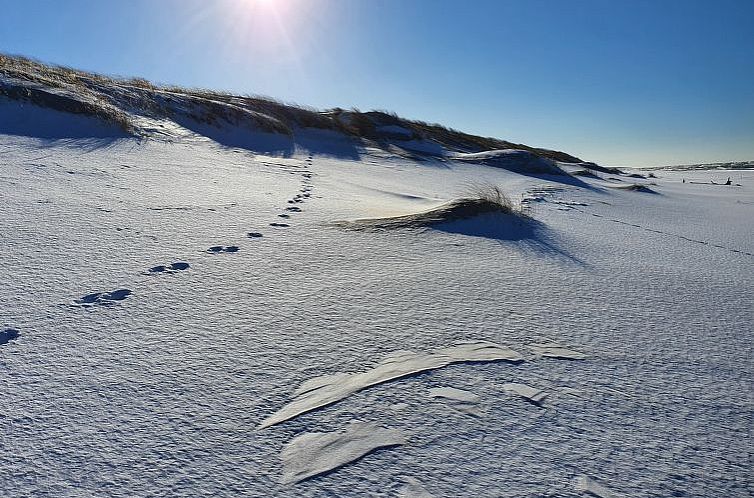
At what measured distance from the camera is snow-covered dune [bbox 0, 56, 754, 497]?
79 cm

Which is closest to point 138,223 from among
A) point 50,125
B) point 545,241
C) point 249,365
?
point 249,365

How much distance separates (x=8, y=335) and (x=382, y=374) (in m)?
1.00

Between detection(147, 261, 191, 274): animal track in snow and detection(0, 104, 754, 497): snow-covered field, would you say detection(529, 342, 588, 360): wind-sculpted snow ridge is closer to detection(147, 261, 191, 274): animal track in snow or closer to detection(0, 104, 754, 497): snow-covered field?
detection(0, 104, 754, 497): snow-covered field

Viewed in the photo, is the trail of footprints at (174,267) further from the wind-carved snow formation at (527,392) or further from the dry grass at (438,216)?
the wind-carved snow formation at (527,392)

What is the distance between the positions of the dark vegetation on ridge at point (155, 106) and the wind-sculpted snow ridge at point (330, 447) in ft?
18.8

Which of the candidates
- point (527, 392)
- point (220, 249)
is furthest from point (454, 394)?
point (220, 249)

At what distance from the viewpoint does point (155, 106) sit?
A: 739cm

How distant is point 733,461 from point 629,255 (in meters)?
1.83

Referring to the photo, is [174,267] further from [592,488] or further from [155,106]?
[155,106]

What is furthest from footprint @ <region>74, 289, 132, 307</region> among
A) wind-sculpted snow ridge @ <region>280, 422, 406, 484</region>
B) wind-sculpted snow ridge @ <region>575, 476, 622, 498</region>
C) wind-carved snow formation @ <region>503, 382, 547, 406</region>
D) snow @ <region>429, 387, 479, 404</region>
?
wind-sculpted snow ridge @ <region>575, 476, 622, 498</region>

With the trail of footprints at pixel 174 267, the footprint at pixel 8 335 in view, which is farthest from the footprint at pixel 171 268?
the footprint at pixel 8 335

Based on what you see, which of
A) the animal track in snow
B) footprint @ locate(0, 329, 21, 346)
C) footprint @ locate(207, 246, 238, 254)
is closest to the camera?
footprint @ locate(0, 329, 21, 346)

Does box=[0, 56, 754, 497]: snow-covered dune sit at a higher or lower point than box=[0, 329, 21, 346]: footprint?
higher

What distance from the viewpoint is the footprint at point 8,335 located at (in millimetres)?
1135
